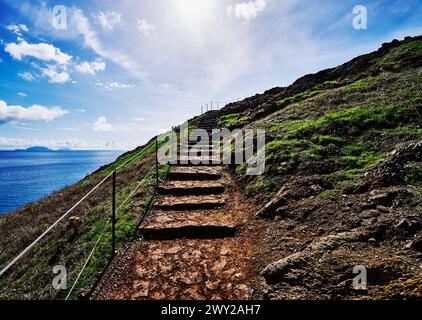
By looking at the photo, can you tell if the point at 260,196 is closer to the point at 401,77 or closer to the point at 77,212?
the point at 77,212

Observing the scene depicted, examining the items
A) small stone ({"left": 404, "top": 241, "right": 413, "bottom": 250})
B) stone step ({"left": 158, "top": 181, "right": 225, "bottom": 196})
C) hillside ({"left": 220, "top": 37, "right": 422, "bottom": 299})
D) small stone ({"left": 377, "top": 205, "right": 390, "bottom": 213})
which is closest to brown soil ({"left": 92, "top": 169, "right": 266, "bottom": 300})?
hillside ({"left": 220, "top": 37, "right": 422, "bottom": 299})

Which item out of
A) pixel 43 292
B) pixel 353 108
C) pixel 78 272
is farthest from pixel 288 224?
pixel 353 108

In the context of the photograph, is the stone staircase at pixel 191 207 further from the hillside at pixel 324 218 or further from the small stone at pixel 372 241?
the small stone at pixel 372 241

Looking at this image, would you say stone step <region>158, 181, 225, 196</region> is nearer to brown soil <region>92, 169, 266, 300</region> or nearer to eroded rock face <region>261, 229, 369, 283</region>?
brown soil <region>92, 169, 266, 300</region>

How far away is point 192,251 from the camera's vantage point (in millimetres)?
6914

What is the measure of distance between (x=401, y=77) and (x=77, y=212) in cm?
2222

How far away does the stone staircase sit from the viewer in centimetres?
780

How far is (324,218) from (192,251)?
11.9ft

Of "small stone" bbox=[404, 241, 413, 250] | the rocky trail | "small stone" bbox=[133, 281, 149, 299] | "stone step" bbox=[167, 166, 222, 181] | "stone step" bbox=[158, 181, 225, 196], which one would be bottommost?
"small stone" bbox=[133, 281, 149, 299]

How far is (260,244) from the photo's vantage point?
6887 millimetres

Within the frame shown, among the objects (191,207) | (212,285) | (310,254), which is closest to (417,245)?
(310,254)

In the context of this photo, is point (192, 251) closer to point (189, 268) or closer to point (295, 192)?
point (189, 268)

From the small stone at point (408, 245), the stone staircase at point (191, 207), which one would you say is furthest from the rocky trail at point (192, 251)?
the small stone at point (408, 245)

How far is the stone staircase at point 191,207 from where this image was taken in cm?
780
